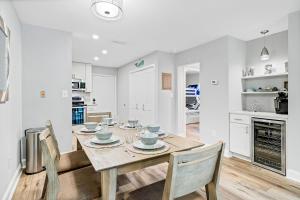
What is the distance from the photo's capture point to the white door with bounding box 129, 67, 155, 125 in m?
4.41

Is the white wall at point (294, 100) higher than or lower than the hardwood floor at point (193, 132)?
higher

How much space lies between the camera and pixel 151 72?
4.44m

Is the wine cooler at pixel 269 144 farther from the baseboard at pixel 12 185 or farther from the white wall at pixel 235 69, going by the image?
the baseboard at pixel 12 185

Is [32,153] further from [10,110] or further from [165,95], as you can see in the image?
[165,95]

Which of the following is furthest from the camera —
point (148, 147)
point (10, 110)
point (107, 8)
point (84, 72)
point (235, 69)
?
point (84, 72)

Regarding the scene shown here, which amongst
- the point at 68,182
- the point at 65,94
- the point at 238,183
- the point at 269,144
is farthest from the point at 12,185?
the point at 269,144

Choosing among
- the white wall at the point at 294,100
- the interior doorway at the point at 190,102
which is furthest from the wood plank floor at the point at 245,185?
the interior doorway at the point at 190,102

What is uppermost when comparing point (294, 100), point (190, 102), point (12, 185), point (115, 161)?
point (294, 100)

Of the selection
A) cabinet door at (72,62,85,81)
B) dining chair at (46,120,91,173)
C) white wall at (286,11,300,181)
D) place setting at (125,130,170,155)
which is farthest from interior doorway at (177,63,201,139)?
cabinet door at (72,62,85,81)

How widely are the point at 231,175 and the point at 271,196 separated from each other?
558 mm

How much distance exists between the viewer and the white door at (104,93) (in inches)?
249

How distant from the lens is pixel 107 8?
157cm

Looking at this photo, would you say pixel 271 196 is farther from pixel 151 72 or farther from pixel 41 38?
pixel 41 38

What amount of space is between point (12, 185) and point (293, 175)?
3812 mm
